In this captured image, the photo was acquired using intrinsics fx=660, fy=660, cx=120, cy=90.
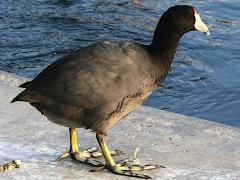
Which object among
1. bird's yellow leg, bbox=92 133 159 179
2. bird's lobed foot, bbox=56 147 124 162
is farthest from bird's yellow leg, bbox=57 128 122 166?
bird's yellow leg, bbox=92 133 159 179

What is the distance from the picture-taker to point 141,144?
203 inches

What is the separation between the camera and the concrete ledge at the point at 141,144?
184 inches

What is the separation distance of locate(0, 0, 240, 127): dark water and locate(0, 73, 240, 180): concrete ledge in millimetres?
1956

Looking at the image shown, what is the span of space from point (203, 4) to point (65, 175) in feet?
Result: 24.9

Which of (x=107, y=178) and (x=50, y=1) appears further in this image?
(x=50, y=1)

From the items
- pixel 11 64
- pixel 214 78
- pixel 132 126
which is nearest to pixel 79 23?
pixel 11 64

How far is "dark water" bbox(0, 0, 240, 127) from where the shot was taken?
8.20m

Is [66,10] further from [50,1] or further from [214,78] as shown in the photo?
[214,78]

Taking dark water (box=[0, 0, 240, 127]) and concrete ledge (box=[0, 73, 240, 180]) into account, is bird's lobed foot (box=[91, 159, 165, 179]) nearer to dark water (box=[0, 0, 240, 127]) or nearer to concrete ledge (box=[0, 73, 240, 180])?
concrete ledge (box=[0, 73, 240, 180])

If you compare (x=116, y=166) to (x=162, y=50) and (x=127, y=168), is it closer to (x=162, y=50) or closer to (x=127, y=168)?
(x=127, y=168)

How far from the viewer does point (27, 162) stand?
15.6 feet

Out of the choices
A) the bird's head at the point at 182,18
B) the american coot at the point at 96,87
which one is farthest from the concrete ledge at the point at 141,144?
the bird's head at the point at 182,18

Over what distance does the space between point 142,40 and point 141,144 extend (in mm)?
5026

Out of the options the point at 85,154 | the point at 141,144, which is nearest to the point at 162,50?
the point at 141,144
